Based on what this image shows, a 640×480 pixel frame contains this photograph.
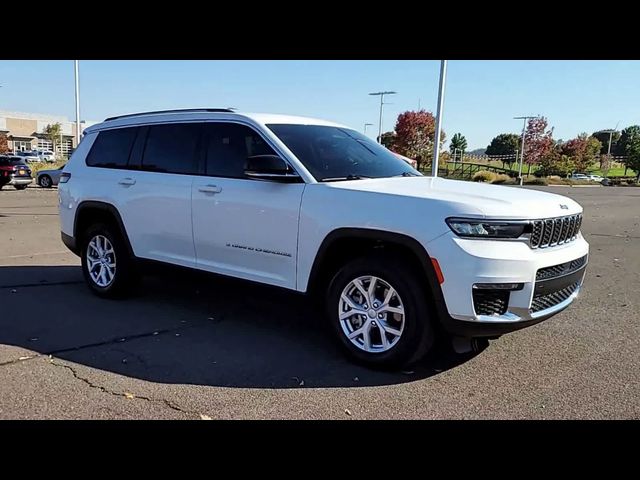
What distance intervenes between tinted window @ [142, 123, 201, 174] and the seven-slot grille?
3.14 meters

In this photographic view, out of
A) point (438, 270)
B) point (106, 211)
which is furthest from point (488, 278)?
point (106, 211)

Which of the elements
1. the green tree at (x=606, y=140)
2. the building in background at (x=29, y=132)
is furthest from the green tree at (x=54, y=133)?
the green tree at (x=606, y=140)

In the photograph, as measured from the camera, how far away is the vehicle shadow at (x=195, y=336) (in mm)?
4051

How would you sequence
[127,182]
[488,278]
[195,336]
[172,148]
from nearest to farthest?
[488,278] < [195,336] < [172,148] < [127,182]

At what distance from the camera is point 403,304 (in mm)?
3941

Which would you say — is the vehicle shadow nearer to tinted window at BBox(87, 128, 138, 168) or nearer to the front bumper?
the front bumper

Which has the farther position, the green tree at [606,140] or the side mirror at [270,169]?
A: the green tree at [606,140]

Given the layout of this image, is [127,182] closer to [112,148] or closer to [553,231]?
[112,148]

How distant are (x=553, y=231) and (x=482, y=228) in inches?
27.4

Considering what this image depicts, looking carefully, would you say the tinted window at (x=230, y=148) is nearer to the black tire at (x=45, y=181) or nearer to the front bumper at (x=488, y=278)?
the front bumper at (x=488, y=278)
